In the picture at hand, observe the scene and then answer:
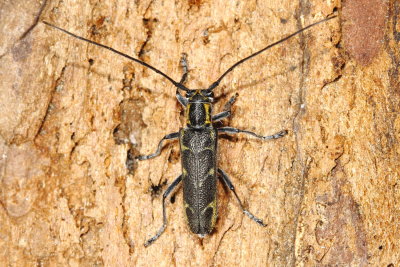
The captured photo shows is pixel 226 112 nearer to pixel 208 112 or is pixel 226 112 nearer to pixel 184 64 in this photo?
pixel 208 112

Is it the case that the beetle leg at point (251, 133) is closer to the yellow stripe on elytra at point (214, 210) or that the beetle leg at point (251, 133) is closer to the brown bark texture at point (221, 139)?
the brown bark texture at point (221, 139)

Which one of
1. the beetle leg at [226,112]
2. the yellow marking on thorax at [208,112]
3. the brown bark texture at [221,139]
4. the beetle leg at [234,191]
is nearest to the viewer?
the brown bark texture at [221,139]

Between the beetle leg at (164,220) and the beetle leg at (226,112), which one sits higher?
the beetle leg at (226,112)

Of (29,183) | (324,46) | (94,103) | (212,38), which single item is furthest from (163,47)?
(29,183)

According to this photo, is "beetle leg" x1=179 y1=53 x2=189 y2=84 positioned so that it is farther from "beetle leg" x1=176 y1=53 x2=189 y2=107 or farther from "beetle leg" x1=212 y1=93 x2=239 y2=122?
"beetle leg" x1=212 y1=93 x2=239 y2=122

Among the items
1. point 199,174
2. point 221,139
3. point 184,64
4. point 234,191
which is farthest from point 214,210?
point 184,64

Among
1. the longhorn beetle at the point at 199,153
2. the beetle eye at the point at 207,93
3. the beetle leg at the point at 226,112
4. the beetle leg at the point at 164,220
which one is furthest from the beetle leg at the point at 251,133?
the beetle leg at the point at 164,220

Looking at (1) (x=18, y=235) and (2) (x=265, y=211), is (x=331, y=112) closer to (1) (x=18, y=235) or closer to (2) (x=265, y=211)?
(2) (x=265, y=211)
